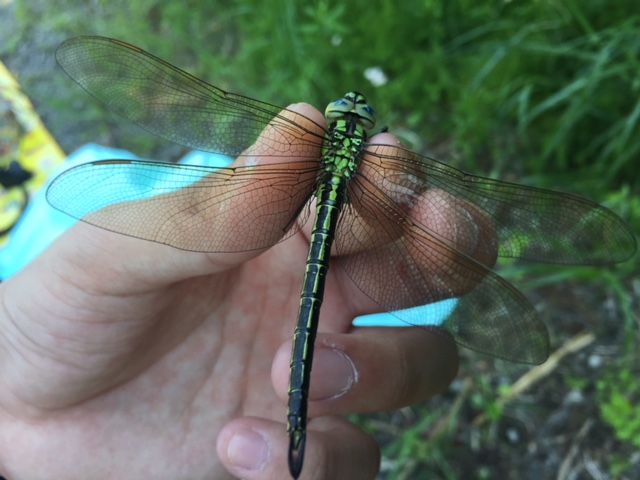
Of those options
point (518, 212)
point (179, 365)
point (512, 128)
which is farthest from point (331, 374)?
point (512, 128)

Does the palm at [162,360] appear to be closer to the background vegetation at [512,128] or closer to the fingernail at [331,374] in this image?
the fingernail at [331,374]

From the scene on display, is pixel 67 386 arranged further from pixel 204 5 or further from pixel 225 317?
pixel 204 5

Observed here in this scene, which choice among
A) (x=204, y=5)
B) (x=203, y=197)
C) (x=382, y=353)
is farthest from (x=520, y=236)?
(x=204, y=5)

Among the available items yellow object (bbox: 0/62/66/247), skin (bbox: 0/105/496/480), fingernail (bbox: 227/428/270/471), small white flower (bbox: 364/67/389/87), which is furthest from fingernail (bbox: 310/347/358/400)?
yellow object (bbox: 0/62/66/247)

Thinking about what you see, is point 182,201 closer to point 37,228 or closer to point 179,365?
point 179,365

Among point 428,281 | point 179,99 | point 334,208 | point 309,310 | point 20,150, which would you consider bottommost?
point 309,310

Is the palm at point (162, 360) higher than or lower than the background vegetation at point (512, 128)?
lower

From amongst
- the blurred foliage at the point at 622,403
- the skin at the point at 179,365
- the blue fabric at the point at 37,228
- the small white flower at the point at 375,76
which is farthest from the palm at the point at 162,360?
the small white flower at the point at 375,76
